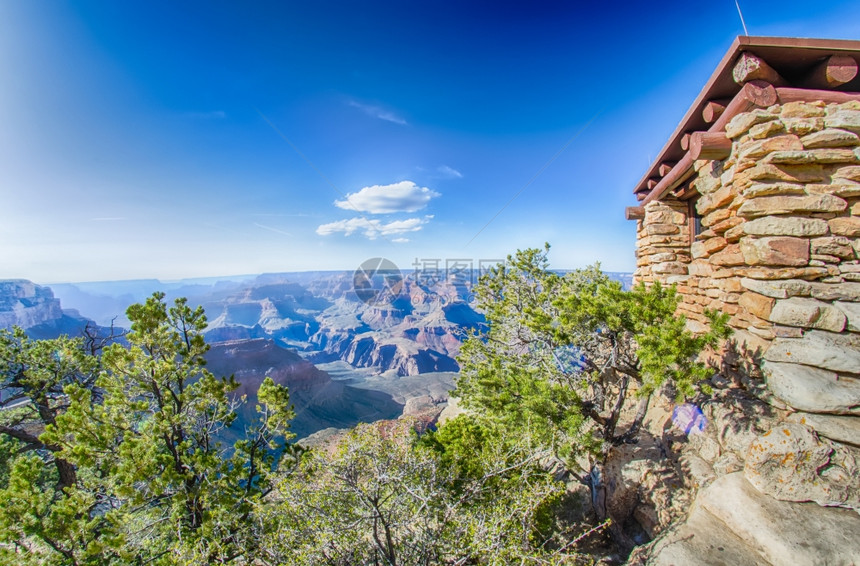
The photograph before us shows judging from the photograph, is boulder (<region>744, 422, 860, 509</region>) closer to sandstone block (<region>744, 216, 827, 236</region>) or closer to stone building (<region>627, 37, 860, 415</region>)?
stone building (<region>627, 37, 860, 415</region>)

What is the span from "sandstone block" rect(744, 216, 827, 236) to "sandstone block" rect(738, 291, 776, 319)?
2.47 ft

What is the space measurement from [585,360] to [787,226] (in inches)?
131

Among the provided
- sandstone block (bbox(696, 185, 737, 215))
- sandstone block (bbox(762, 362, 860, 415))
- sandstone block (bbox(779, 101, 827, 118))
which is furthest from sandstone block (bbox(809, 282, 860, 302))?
sandstone block (bbox(779, 101, 827, 118))

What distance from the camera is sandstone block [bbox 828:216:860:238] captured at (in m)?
3.50

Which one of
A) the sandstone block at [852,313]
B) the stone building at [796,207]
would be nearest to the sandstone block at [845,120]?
the stone building at [796,207]

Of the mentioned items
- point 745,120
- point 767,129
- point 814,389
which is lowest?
point 814,389

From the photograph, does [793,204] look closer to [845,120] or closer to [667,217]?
[845,120]

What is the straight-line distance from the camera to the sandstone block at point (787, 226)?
3.58 meters

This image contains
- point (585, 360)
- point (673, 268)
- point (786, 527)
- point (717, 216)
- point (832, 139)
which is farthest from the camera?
point (673, 268)

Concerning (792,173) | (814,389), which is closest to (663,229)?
(792,173)

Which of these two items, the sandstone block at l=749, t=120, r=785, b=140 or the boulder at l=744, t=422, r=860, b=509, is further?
the sandstone block at l=749, t=120, r=785, b=140

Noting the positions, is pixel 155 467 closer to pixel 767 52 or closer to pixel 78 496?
pixel 78 496

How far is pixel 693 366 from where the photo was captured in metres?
3.74

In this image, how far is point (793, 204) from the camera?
12.0 feet
